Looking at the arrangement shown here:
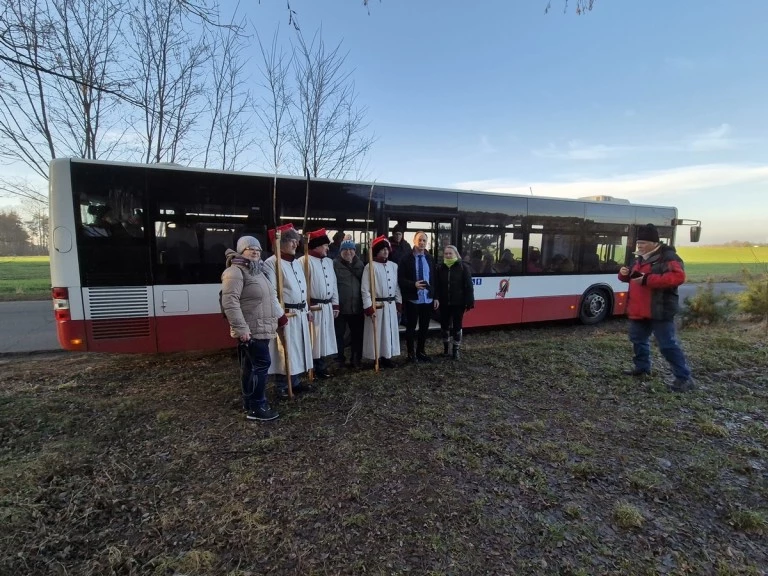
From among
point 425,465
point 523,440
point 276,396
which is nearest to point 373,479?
point 425,465

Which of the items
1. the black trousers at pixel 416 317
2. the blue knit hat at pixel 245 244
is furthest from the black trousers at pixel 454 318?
the blue knit hat at pixel 245 244

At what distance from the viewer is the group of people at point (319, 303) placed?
3.87 metres

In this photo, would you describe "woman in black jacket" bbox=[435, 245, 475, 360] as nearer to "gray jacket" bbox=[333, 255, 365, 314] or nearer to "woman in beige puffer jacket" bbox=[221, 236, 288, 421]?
"gray jacket" bbox=[333, 255, 365, 314]

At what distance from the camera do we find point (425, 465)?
317 centimetres

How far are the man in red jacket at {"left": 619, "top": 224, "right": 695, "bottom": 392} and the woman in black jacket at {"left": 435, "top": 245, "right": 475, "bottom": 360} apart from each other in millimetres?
2030

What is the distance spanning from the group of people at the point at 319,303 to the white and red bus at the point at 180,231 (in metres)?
0.91

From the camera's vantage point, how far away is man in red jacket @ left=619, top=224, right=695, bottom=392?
15.6 feet

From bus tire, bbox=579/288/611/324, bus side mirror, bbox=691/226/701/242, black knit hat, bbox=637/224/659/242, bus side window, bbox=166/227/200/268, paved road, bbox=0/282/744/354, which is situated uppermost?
bus side mirror, bbox=691/226/701/242

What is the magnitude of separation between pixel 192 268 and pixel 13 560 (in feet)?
13.5

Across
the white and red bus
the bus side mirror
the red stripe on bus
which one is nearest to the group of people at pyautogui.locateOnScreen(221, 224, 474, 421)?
the white and red bus

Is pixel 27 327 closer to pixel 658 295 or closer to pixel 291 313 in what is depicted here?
pixel 291 313

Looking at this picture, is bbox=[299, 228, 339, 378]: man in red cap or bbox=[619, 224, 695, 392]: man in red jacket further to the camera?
bbox=[299, 228, 339, 378]: man in red cap

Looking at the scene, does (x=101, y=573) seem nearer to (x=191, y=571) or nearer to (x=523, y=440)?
(x=191, y=571)

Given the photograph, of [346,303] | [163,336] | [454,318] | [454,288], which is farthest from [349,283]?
[163,336]
